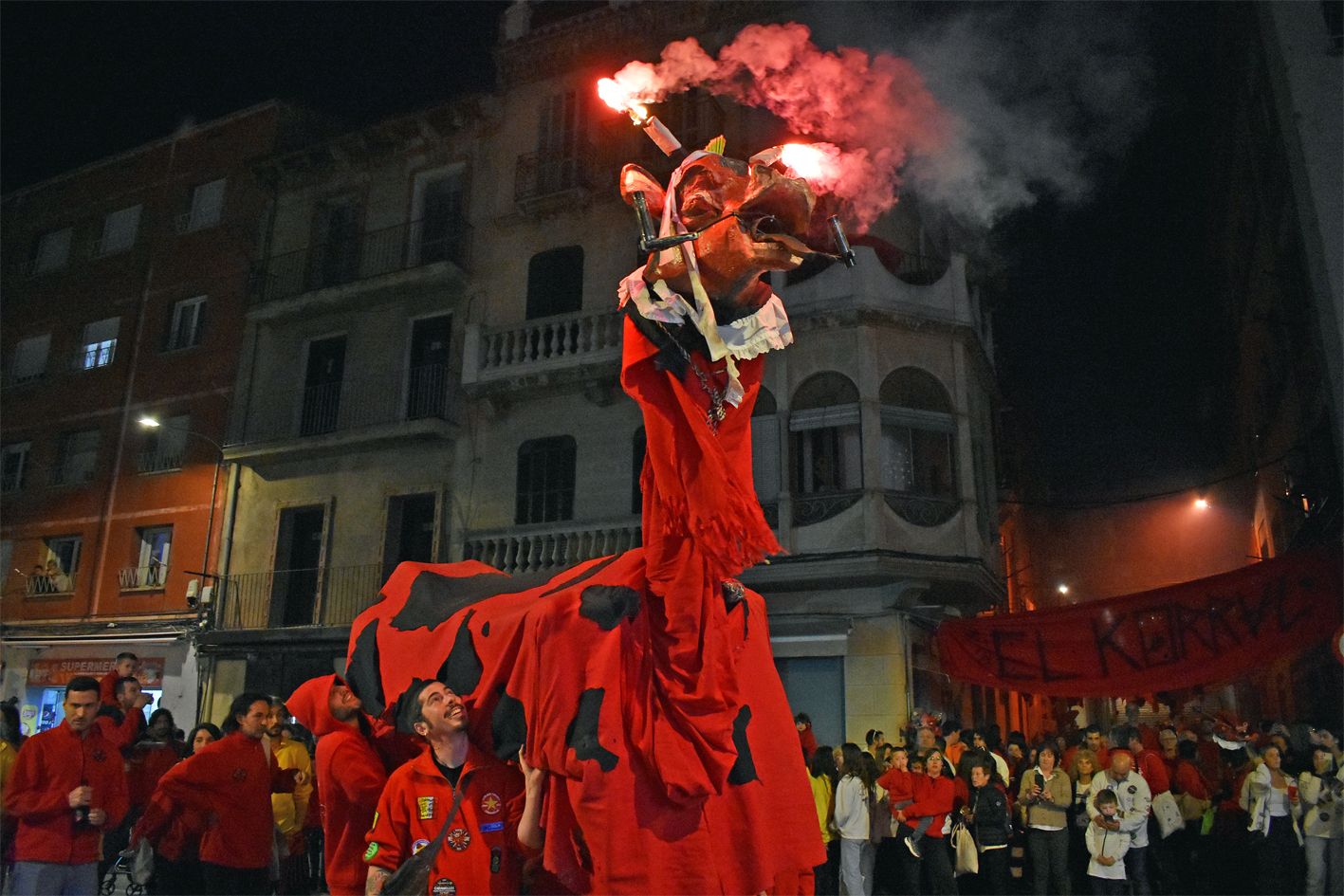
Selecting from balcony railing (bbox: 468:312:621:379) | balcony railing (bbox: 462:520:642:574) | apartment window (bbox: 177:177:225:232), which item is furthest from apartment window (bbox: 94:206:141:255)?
balcony railing (bbox: 462:520:642:574)

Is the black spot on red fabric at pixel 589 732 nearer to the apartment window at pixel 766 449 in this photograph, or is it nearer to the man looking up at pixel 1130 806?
the man looking up at pixel 1130 806

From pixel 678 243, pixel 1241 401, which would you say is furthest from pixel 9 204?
pixel 1241 401

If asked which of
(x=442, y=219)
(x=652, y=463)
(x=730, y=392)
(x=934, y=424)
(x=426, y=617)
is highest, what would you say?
(x=442, y=219)

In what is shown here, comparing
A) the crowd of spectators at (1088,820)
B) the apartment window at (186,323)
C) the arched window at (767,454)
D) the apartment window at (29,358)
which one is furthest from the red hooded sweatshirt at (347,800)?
the apartment window at (29,358)

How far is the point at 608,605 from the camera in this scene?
334 cm

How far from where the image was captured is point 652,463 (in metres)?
3.36

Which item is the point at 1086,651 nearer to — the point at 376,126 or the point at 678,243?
the point at 678,243

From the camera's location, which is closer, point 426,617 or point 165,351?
point 426,617

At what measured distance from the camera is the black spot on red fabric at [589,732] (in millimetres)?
3119

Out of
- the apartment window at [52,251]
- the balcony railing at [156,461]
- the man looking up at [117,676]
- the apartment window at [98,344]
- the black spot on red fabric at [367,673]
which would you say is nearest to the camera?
the black spot on red fabric at [367,673]

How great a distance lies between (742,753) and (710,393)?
122cm

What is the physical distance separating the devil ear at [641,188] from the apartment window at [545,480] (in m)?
12.2

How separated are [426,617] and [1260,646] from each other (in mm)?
7933

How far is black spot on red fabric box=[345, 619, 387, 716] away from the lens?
4410 millimetres
